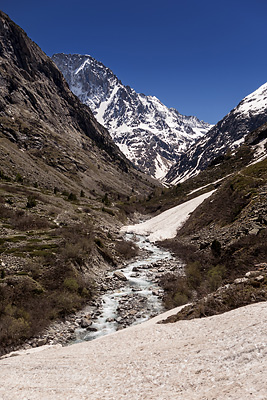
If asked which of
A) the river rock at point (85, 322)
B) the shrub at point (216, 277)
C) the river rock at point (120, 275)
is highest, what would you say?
the shrub at point (216, 277)

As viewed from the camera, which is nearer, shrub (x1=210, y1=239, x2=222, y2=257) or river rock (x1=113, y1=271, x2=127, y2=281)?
shrub (x1=210, y1=239, x2=222, y2=257)

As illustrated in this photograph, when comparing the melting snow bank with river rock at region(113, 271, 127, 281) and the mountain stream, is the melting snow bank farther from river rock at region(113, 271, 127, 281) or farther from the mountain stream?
river rock at region(113, 271, 127, 281)

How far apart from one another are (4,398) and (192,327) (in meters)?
9.55

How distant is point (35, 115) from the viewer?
192 meters

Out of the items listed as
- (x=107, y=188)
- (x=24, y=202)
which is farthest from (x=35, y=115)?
(x=24, y=202)

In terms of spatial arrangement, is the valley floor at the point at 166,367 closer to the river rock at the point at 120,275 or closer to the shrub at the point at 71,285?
the shrub at the point at 71,285

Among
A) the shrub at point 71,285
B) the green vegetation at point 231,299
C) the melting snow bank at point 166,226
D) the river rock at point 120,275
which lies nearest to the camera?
the green vegetation at point 231,299

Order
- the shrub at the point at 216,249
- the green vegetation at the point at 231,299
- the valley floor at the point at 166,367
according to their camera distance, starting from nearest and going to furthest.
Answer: the valley floor at the point at 166,367, the green vegetation at the point at 231,299, the shrub at the point at 216,249

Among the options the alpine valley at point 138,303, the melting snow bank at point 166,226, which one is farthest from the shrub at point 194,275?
the melting snow bank at point 166,226

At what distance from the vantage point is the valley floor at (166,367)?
27.0 ft

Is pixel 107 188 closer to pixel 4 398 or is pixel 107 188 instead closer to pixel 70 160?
pixel 70 160

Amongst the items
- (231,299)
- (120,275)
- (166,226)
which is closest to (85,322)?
(120,275)

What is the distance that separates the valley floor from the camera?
27.0 ft

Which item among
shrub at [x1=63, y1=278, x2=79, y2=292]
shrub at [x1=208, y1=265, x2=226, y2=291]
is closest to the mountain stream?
shrub at [x1=63, y1=278, x2=79, y2=292]
